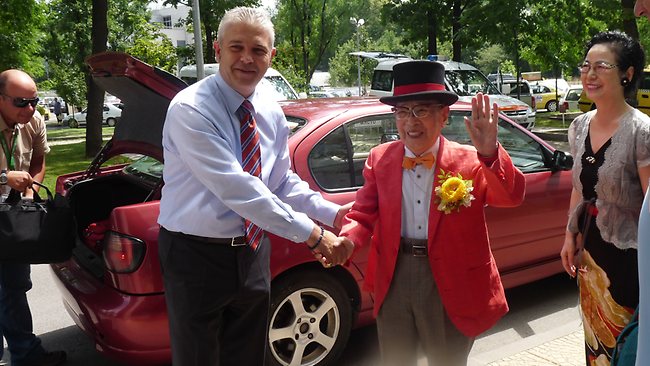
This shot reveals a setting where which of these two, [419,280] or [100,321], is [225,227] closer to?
[419,280]

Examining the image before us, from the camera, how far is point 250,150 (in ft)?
8.90

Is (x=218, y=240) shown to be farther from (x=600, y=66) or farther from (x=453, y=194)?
(x=600, y=66)

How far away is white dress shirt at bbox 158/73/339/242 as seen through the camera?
2.50 meters

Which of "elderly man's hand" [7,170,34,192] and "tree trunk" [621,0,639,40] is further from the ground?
"tree trunk" [621,0,639,40]

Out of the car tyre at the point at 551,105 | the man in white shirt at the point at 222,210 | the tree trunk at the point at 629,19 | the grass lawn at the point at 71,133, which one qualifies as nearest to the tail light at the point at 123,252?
the man in white shirt at the point at 222,210

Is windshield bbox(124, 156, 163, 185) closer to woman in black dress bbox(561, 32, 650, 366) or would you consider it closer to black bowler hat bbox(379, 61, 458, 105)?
black bowler hat bbox(379, 61, 458, 105)

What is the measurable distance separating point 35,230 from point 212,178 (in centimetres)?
152

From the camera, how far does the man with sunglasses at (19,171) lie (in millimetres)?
3568

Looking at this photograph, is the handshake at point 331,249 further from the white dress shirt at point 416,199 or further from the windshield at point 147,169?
the windshield at point 147,169

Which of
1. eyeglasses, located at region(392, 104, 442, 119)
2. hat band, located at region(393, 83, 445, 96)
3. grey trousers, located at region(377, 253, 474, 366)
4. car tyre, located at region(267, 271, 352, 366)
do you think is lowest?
car tyre, located at region(267, 271, 352, 366)

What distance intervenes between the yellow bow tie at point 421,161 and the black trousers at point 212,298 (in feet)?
2.53

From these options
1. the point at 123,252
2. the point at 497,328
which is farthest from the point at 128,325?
the point at 497,328

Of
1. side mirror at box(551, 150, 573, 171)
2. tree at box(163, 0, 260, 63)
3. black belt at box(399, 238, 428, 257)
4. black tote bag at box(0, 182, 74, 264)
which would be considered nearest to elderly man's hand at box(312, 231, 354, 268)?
black belt at box(399, 238, 428, 257)

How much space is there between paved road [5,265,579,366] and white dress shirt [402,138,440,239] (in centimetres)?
154
